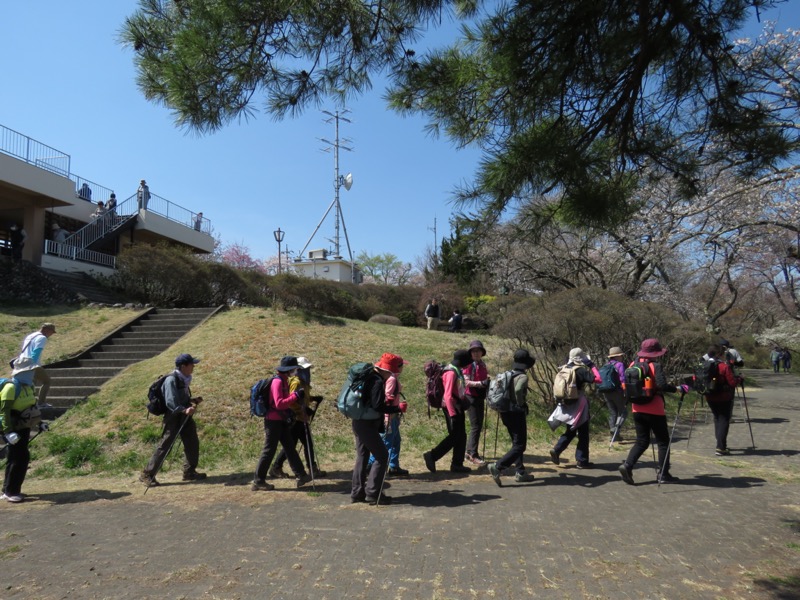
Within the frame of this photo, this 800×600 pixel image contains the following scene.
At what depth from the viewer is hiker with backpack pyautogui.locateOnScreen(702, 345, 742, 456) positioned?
830 cm

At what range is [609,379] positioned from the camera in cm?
957

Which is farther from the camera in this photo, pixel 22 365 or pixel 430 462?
pixel 430 462

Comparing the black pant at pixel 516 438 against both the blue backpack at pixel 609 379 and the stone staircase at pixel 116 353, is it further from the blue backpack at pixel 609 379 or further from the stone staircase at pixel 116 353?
the stone staircase at pixel 116 353

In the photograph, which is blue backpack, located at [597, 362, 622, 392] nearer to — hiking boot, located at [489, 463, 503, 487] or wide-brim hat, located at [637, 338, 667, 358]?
wide-brim hat, located at [637, 338, 667, 358]

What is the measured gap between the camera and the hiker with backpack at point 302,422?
6727 millimetres

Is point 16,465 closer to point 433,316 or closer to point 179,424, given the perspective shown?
point 179,424

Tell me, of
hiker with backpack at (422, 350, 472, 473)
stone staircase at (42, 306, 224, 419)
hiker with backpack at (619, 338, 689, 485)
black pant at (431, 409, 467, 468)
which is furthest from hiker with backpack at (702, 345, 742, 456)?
stone staircase at (42, 306, 224, 419)

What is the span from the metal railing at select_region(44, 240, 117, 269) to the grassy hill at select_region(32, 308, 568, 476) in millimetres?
9661

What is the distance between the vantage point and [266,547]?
15.1ft

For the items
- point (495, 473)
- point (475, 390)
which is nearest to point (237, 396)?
point (475, 390)

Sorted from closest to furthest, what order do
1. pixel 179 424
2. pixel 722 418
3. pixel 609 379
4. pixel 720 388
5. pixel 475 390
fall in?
pixel 179 424 → pixel 475 390 → pixel 720 388 → pixel 722 418 → pixel 609 379

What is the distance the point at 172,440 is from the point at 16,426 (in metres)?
1.70

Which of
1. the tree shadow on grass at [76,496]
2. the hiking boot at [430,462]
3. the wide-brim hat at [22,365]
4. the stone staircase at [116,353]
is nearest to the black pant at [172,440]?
the tree shadow on grass at [76,496]

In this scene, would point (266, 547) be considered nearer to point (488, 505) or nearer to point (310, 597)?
point (310, 597)
